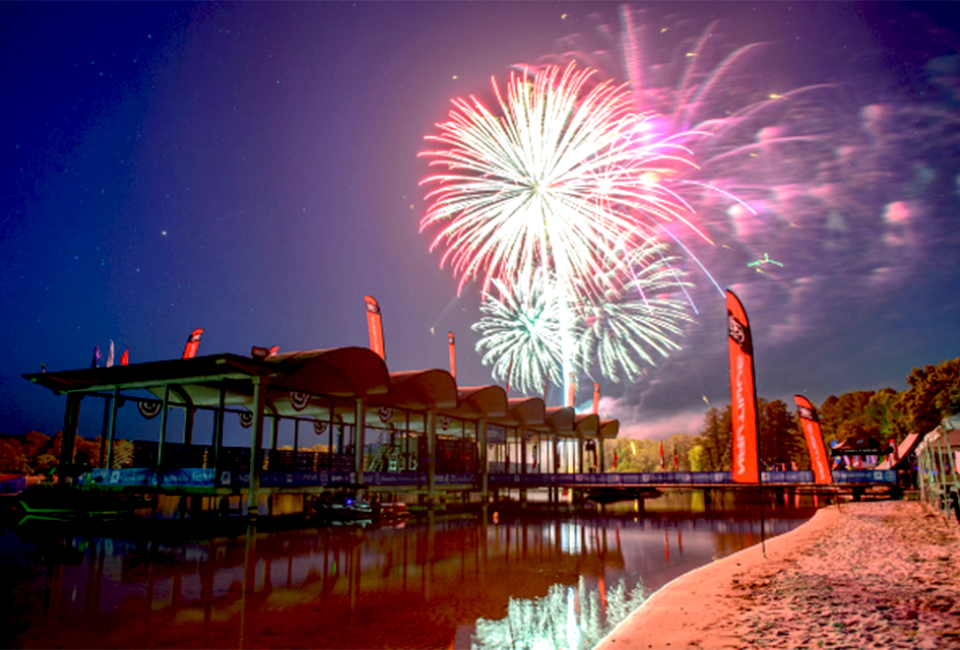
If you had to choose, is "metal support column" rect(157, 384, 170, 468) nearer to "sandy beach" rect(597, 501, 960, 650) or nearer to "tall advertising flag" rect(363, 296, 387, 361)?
"tall advertising flag" rect(363, 296, 387, 361)

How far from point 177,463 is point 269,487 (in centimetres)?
726

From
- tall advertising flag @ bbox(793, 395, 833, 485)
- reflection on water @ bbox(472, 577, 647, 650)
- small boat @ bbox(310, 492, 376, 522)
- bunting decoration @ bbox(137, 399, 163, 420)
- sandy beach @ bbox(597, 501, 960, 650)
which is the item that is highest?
bunting decoration @ bbox(137, 399, 163, 420)

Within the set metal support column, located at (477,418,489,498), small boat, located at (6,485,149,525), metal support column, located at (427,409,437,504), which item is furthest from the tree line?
small boat, located at (6,485,149,525)

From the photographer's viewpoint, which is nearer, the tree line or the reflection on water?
the reflection on water

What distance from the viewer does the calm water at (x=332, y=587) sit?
1029 centimetres

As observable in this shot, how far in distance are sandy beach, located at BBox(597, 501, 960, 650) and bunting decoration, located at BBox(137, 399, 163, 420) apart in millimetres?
40797

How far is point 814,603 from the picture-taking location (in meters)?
10.7

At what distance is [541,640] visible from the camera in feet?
33.0

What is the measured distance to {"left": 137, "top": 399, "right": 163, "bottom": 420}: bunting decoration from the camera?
44.3 metres

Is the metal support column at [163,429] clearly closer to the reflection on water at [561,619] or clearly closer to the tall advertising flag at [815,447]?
the reflection on water at [561,619]

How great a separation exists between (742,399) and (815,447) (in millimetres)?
23253

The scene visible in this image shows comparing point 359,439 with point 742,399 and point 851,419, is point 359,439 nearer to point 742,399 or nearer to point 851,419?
point 742,399

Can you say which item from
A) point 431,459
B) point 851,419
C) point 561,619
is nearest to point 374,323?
point 431,459

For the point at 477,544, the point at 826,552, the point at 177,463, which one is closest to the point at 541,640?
the point at 826,552
